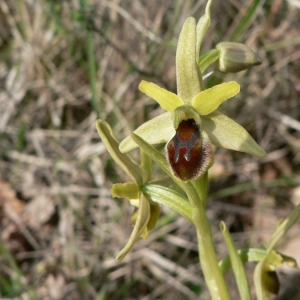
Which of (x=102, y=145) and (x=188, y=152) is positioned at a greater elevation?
(x=188, y=152)

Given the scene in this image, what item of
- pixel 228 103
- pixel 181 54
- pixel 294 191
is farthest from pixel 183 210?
pixel 294 191

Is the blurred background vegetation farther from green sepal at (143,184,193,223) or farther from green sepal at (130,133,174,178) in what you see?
green sepal at (130,133,174,178)

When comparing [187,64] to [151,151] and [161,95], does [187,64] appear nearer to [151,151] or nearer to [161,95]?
[161,95]

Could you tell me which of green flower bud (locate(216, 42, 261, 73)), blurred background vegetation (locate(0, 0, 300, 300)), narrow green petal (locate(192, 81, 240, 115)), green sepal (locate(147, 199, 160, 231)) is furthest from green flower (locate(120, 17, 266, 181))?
blurred background vegetation (locate(0, 0, 300, 300))

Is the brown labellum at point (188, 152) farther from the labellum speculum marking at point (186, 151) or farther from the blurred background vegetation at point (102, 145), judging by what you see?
the blurred background vegetation at point (102, 145)

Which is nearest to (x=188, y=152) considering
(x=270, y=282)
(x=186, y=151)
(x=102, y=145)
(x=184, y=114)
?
(x=186, y=151)

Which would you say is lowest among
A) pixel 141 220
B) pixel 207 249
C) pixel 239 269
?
pixel 239 269

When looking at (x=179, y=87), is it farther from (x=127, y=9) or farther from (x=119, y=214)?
(x=127, y=9)
